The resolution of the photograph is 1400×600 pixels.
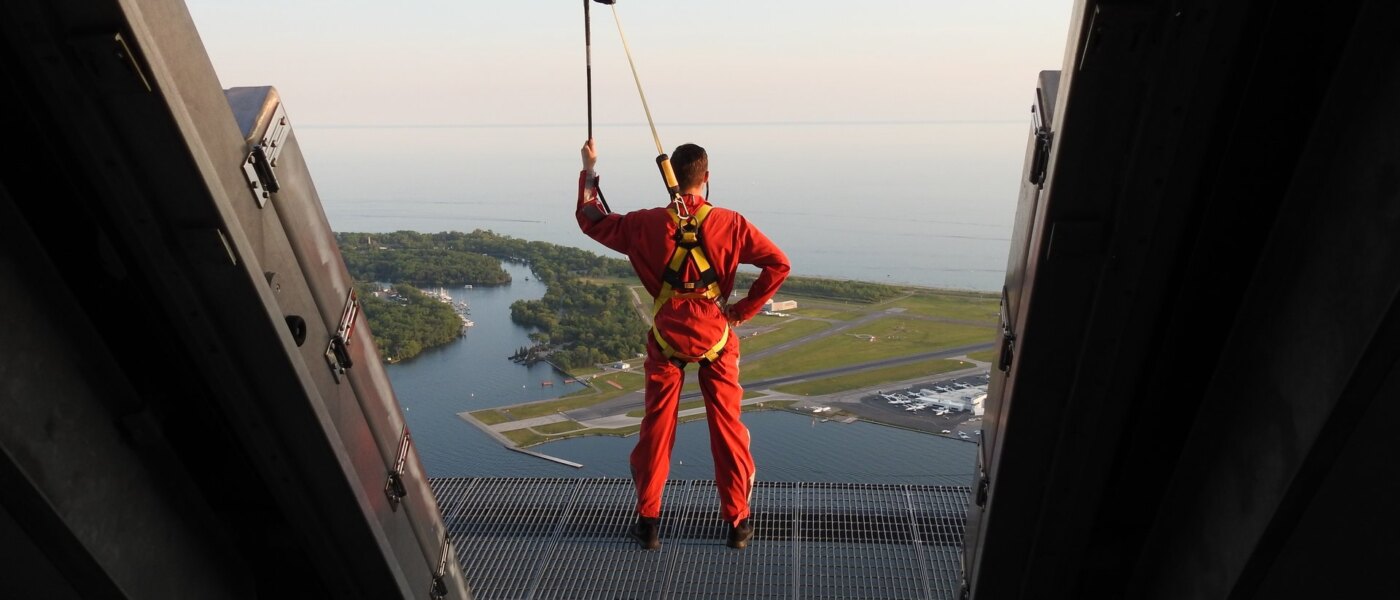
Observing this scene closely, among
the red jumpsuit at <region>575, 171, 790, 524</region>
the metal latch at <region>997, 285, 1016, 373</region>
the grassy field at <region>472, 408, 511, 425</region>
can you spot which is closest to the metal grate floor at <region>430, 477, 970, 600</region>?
the red jumpsuit at <region>575, 171, 790, 524</region>

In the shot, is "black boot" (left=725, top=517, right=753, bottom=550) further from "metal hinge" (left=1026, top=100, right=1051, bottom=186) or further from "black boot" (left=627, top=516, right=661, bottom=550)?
"metal hinge" (left=1026, top=100, right=1051, bottom=186)

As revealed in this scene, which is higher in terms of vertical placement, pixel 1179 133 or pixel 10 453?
pixel 1179 133

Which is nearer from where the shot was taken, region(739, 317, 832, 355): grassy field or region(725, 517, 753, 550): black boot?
region(725, 517, 753, 550): black boot

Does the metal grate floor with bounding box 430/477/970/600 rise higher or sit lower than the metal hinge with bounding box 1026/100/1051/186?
lower

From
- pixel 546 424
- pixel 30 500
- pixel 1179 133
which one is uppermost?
pixel 1179 133

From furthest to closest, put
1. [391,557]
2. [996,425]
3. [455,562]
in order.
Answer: [455,562] → [391,557] → [996,425]

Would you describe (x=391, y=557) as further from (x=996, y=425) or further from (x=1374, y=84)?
(x=1374, y=84)

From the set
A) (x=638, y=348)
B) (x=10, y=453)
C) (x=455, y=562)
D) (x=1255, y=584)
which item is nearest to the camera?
(x=10, y=453)

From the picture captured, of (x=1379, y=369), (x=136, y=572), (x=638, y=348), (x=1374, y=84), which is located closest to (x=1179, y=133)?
(x=1374, y=84)
